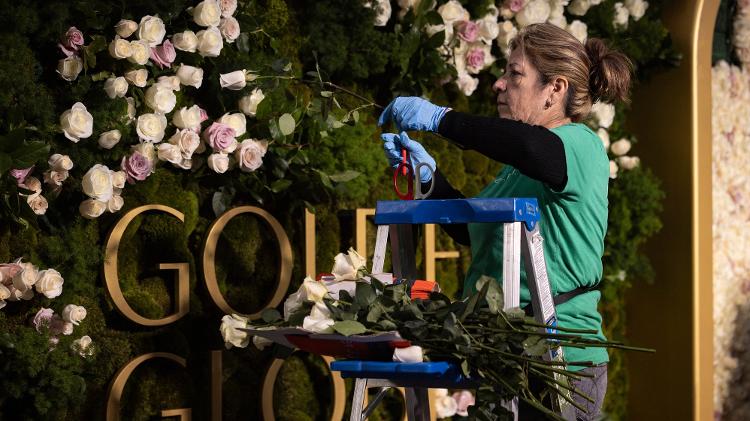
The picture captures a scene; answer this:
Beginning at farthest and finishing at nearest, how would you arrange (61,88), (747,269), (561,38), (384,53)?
(747,269), (384,53), (61,88), (561,38)

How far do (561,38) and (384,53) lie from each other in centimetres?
80

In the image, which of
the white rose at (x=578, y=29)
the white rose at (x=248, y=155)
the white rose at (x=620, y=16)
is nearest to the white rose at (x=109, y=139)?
the white rose at (x=248, y=155)

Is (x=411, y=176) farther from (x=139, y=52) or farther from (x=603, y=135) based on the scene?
(x=603, y=135)

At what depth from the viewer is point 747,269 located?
4.10 meters

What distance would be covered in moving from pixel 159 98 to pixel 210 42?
0.64ft

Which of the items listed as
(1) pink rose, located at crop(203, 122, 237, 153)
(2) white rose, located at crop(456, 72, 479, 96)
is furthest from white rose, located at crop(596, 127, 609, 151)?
(1) pink rose, located at crop(203, 122, 237, 153)

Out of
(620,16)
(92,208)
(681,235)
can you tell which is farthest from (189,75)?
(681,235)

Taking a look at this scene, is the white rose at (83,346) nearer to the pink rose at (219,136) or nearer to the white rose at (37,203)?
the white rose at (37,203)

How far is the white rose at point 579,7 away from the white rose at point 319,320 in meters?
2.03

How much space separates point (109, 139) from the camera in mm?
2395

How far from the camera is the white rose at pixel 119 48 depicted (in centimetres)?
240

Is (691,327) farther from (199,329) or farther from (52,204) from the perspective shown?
(52,204)

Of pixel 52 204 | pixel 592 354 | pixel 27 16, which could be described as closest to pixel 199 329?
pixel 52 204

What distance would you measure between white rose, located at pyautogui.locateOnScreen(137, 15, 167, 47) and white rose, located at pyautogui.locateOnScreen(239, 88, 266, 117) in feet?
0.91
